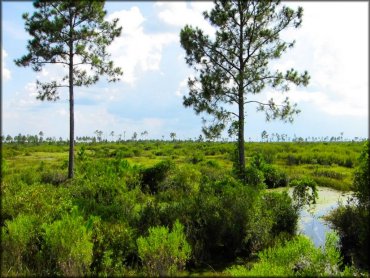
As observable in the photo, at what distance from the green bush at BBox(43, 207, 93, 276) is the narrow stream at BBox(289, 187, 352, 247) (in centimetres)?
590

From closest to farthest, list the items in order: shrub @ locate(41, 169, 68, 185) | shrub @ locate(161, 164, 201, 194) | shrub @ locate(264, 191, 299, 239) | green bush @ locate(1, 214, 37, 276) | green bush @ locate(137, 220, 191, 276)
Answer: green bush @ locate(137, 220, 191, 276) < green bush @ locate(1, 214, 37, 276) < shrub @ locate(264, 191, 299, 239) < shrub @ locate(161, 164, 201, 194) < shrub @ locate(41, 169, 68, 185)

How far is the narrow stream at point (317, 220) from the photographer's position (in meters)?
11.4

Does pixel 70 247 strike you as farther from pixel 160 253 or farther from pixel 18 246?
pixel 160 253

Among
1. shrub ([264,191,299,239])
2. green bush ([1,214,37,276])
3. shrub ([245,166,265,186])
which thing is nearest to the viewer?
green bush ([1,214,37,276])

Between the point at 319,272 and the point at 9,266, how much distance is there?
5.34 m

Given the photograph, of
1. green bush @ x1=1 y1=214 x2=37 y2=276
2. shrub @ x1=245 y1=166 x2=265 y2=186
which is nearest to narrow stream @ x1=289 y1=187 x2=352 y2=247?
shrub @ x1=245 y1=166 x2=265 y2=186

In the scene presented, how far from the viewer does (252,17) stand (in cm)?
1593

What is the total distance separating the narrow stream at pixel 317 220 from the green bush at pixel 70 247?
5.90 m

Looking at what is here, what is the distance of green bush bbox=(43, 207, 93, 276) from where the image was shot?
6.88 meters

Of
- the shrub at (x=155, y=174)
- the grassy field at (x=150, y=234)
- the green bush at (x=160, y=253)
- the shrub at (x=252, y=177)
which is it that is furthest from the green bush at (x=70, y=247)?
the shrub at (x=155, y=174)

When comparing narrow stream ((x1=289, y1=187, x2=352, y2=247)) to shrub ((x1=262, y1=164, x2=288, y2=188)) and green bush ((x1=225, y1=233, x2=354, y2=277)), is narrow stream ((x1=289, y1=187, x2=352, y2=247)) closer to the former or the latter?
green bush ((x1=225, y1=233, x2=354, y2=277))

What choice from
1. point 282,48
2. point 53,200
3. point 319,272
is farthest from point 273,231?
point 282,48

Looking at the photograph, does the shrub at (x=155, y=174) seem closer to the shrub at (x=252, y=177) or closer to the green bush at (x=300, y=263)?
the shrub at (x=252, y=177)

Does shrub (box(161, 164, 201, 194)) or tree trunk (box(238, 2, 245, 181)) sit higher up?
tree trunk (box(238, 2, 245, 181))
